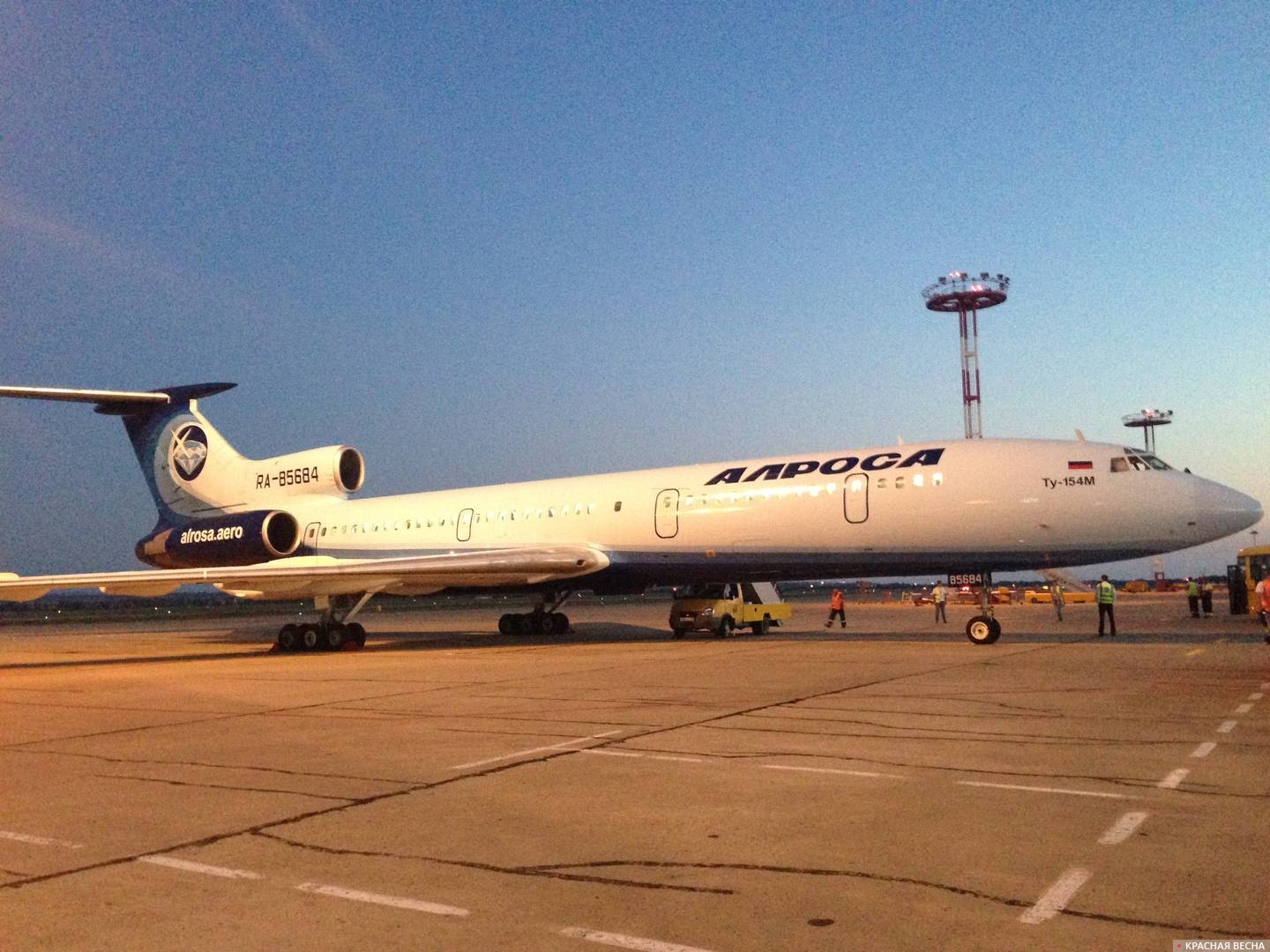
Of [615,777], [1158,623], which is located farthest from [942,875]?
[1158,623]

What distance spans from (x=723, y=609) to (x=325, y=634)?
28.5 ft

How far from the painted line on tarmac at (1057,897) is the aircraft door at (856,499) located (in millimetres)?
13579

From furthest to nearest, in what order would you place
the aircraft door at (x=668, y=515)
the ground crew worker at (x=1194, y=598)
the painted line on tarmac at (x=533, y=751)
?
the ground crew worker at (x=1194, y=598) → the aircraft door at (x=668, y=515) → the painted line on tarmac at (x=533, y=751)

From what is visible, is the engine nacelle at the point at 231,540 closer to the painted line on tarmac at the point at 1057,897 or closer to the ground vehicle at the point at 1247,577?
the painted line on tarmac at the point at 1057,897

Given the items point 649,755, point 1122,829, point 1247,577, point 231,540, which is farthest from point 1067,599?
point 1122,829

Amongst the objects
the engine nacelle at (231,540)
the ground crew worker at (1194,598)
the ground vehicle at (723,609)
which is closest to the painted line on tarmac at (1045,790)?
the ground vehicle at (723,609)

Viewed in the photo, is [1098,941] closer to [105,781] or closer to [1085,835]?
[1085,835]

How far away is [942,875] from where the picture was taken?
14.4ft

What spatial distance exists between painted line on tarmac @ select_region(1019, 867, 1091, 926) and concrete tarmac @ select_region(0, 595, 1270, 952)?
25 mm

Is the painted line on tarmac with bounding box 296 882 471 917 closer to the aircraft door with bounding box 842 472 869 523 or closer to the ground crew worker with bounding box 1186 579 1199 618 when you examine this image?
the aircraft door with bounding box 842 472 869 523

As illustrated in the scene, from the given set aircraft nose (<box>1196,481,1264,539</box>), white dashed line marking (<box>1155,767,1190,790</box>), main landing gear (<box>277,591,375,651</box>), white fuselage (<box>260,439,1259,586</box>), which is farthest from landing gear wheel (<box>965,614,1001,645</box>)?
main landing gear (<box>277,591,375,651</box>)

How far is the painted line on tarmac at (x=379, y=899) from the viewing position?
4082 millimetres

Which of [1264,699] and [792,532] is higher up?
[792,532]

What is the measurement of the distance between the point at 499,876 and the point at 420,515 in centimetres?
2069
